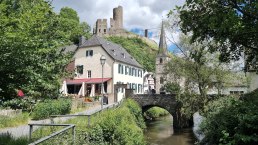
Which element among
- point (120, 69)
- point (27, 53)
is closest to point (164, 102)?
point (120, 69)

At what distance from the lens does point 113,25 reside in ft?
368

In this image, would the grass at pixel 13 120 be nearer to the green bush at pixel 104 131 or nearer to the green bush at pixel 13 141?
the green bush at pixel 104 131

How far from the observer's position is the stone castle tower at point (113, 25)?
365 feet

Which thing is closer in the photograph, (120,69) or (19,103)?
(19,103)

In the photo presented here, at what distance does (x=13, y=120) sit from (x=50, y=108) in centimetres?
451

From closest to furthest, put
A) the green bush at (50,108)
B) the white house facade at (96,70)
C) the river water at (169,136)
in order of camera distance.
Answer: the green bush at (50,108), the river water at (169,136), the white house facade at (96,70)

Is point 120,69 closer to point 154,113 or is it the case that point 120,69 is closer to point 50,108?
point 154,113

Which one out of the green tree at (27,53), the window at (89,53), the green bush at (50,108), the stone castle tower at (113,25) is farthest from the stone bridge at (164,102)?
the stone castle tower at (113,25)

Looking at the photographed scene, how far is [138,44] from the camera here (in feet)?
351

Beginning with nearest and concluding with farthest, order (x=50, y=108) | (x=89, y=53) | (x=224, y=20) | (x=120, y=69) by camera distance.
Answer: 1. (x=224, y=20)
2. (x=50, y=108)
3. (x=120, y=69)
4. (x=89, y=53)

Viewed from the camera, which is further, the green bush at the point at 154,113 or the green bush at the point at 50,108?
the green bush at the point at 154,113

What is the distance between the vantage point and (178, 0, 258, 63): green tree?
38.8 ft

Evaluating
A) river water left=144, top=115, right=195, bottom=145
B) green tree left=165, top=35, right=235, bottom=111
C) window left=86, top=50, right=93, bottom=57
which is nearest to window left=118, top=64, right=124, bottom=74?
window left=86, top=50, right=93, bottom=57

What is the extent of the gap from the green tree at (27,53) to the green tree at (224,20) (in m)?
6.31
